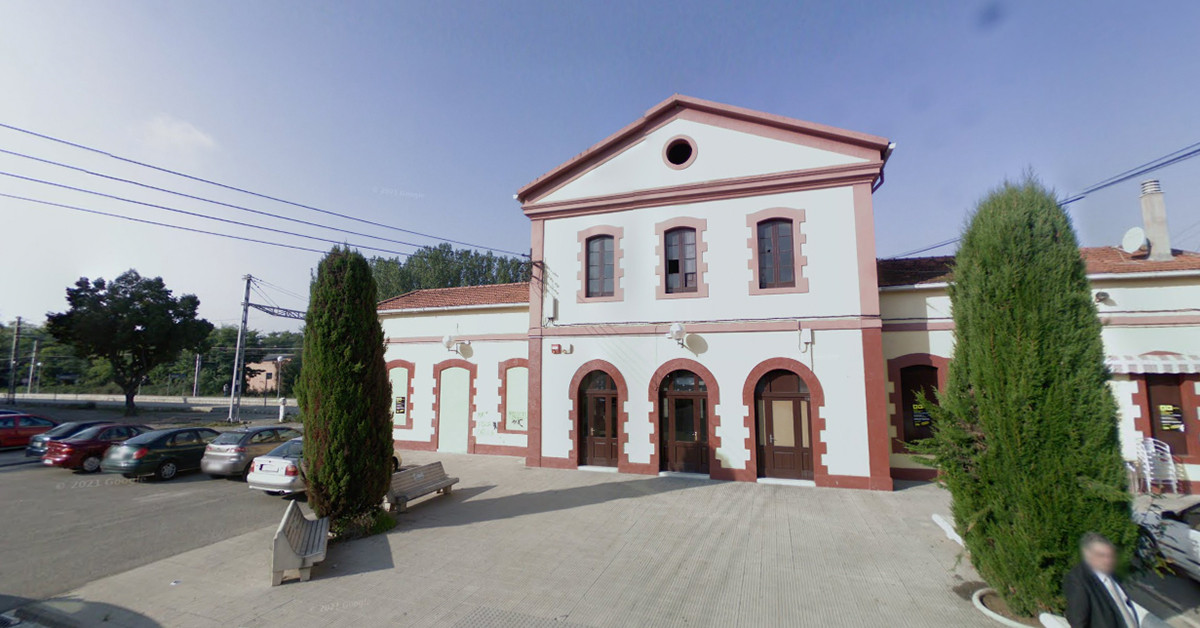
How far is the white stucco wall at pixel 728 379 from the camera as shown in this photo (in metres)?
11.1

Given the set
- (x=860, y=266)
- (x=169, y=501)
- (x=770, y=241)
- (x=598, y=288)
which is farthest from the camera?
(x=598, y=288)

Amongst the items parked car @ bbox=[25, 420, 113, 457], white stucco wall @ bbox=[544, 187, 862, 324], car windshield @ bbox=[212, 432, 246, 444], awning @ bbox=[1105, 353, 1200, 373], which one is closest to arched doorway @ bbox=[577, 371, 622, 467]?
white stucco wall @ bbox=[544, 187, 862, 324]

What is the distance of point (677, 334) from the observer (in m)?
12.2

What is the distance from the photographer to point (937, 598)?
5.68 metres

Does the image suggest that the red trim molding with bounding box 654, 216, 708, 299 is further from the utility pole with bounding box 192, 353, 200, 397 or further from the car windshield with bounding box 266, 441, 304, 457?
the utility pole with bounding box 192, 353, 200, 397

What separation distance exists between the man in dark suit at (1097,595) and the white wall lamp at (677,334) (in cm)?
862

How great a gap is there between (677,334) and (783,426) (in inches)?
129

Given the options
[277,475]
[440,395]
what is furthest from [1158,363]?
[277,475]

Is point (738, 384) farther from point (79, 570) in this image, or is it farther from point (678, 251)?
point (79, 570)

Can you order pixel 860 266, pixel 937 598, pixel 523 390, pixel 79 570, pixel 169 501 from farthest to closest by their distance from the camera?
pixel 523 390
pixel 860 266
pixel 169 501
pixel 79 570
pixel 937 598

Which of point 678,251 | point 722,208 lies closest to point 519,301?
point 678,251

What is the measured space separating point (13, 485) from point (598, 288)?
14894 mm

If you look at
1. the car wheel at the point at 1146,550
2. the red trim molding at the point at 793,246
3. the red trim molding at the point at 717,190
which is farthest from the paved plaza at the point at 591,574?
the red trim molding at the point at 717,190

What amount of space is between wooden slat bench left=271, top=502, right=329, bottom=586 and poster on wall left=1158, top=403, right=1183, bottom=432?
16.5 metres
